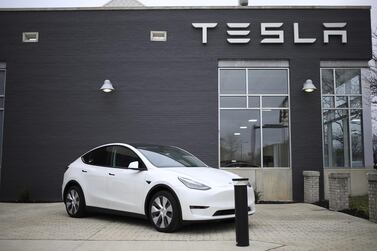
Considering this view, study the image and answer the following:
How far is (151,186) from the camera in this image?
7613 mm

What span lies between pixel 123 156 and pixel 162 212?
170cm

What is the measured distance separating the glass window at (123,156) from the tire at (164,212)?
109cm

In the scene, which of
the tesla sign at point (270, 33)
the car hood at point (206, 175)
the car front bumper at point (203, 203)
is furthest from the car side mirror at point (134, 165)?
the tesla sign at point (270, 33)

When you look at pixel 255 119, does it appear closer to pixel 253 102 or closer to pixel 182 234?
pixel 253 102

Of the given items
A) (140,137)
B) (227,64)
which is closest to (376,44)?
(227,64)

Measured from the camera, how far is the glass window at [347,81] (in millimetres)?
14484

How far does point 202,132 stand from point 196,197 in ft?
23.2

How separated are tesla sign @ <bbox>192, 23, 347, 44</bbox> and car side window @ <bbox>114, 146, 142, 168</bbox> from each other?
6.88 metres

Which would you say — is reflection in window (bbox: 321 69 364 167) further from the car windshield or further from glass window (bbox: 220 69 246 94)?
the car windshield

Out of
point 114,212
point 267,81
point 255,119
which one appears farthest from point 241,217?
point 267,81

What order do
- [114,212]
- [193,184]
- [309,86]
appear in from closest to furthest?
[193,184] < [114,212] < [309,86]

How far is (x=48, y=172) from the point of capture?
14258 millimetres

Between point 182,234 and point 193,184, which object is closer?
point 182,234

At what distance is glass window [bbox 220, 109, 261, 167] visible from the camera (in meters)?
14.0
